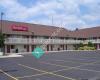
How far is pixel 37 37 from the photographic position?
184ft

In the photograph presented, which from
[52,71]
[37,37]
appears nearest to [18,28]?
[37,37]

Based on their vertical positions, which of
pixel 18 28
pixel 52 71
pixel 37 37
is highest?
pixel 18 28

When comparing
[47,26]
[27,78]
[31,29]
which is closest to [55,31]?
[47,26]

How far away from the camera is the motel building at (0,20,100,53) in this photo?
50.5 meters

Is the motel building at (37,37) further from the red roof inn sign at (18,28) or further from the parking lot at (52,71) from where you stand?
the parking lot at (52,71)

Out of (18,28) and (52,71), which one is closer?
(52,71)

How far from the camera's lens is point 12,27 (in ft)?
170

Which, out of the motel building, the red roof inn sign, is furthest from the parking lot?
the red roof inn sign

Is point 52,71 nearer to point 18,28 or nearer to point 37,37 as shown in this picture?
point 18,28

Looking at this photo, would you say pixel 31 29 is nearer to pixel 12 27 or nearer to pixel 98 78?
pixel 12 27

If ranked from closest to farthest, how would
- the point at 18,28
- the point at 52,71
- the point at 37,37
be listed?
the point at 52,71 → the point at 18,28 → the point at 37,37

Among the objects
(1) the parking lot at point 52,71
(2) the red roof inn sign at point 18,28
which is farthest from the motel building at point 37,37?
(1) the parking lot at point 52,71

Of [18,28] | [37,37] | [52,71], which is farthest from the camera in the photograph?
[37,37]

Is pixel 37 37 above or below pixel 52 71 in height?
above
